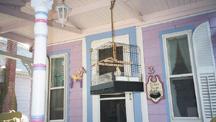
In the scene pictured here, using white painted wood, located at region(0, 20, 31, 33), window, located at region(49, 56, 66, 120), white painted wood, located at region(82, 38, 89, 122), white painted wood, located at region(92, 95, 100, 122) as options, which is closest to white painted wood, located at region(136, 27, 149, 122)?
white painted wood, located at region(92, 95, 100, 122)

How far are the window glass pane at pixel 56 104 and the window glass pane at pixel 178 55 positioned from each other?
1968 millimetres

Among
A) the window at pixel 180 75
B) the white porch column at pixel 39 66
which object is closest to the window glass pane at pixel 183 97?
the window at pixel 180 75

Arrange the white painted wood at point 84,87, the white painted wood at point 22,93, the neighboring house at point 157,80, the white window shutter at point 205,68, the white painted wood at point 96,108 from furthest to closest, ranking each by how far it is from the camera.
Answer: the white painted wood at point 22,93
the white painted wood at point 84,87
the white painted wood at point 96,108
the neighboring house at point 157,80
the white window shutter at point 205,68

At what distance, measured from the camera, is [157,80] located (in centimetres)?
299

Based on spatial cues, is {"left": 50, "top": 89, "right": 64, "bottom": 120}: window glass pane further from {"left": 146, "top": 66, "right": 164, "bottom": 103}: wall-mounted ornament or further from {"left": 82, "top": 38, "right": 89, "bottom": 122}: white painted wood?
{"left": 146, "top": 66, "right": 164, "bottom": 103}: wall-mounted ornament

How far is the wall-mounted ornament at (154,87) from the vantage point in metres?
2.94

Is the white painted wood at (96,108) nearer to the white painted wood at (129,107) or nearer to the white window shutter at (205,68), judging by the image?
the white painted wood at (129,107)

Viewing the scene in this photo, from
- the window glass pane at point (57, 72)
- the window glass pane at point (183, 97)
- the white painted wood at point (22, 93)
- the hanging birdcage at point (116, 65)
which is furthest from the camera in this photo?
the white painted wood at point (22, 93)

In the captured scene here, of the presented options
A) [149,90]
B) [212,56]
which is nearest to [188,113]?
[149,90]

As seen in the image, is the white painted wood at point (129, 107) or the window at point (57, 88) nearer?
the white painted wood at point (129, 107)

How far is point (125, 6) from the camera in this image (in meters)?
2.77

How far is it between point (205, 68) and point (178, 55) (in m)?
0.47

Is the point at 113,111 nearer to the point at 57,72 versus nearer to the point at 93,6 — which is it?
the point at 57,72

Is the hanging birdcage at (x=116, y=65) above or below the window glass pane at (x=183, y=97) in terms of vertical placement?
above
